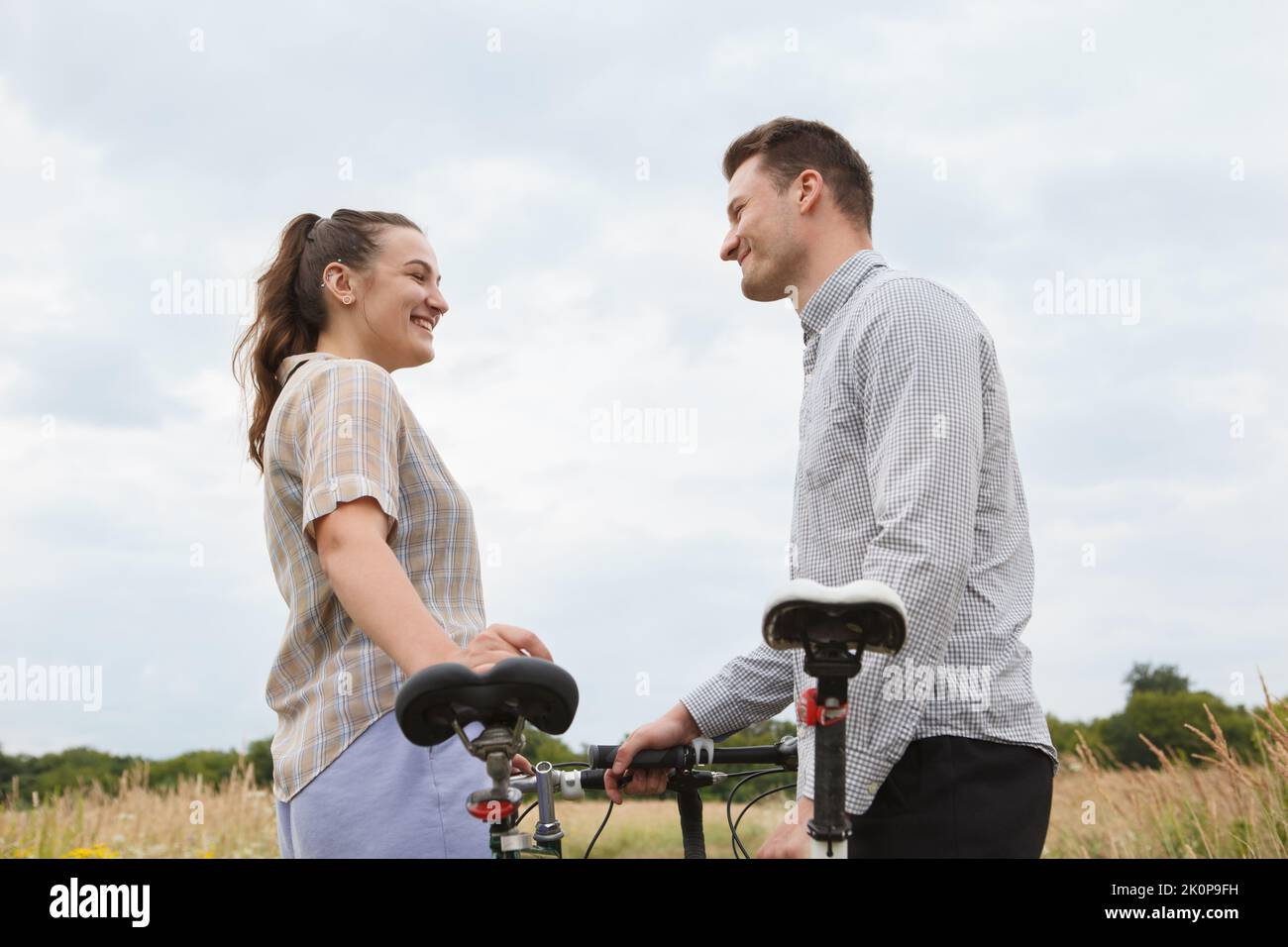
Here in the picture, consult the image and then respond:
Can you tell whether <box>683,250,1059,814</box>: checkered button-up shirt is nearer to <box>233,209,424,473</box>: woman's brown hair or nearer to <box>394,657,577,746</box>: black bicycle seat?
<box>394,657,577,746</box>: black bicycle seat

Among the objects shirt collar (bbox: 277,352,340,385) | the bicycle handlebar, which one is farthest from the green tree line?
shirt collar (bbox: 277,352,340,385)

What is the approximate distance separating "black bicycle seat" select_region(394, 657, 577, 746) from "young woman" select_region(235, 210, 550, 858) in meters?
0.06

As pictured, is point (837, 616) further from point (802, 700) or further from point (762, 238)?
point (762, 238)

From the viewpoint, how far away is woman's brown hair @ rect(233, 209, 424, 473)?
2.63 metres

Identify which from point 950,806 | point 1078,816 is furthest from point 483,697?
point 1078,816

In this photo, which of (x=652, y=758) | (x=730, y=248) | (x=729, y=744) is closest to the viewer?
(x=652, y=758)

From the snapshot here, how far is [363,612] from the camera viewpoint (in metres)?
1.92

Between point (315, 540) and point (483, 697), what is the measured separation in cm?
49

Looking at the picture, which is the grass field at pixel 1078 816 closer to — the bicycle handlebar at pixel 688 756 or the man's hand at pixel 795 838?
the bicycle handlebar at pixel 688 756

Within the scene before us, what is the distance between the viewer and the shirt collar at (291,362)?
95.2 inches

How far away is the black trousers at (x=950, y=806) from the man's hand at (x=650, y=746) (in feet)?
2.18
